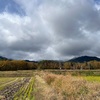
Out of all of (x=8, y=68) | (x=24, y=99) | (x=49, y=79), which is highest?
(x=8, y=68)

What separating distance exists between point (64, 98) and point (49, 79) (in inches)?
855

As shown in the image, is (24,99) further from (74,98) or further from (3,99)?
(74,98)

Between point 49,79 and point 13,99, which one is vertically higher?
point 49,79

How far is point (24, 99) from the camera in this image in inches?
1025

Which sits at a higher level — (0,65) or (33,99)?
(0,65)

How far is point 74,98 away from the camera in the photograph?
16344 mm

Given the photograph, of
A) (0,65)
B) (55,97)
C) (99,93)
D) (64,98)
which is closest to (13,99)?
(55,97)

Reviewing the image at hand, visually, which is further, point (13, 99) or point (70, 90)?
point (13, 99)

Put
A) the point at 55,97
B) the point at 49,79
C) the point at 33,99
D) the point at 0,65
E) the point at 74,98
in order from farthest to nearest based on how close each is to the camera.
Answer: the point at 0,65 < the point at 49,79 < the point at 33,99 < the point at 55,97 < the point at 74,98

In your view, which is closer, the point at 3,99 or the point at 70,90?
the point at 70,90

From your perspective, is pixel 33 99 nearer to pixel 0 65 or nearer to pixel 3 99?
pixel 3 99

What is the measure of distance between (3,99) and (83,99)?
1406cm

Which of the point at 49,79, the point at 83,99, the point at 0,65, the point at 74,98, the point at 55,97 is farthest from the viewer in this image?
the point at 0,65

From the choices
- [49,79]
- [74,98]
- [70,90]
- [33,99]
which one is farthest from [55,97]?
[49,79]
